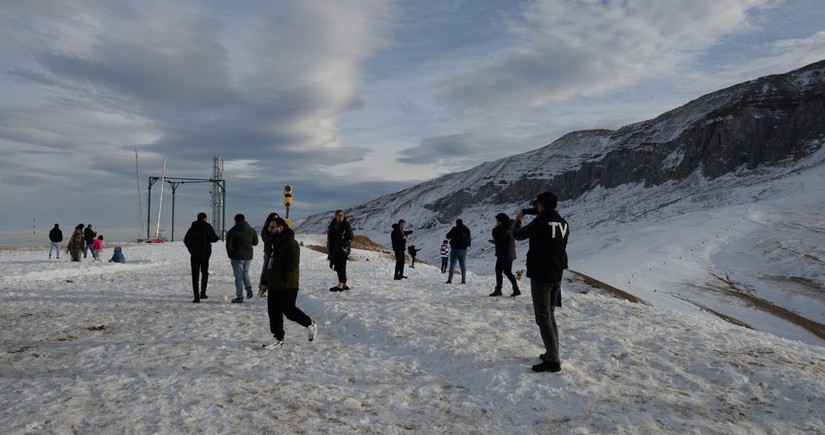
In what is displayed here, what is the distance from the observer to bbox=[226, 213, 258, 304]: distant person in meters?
13.8

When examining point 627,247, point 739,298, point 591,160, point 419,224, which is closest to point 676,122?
point 591,160

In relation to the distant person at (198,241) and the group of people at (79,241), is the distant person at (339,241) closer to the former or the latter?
the distant person at (198,241)

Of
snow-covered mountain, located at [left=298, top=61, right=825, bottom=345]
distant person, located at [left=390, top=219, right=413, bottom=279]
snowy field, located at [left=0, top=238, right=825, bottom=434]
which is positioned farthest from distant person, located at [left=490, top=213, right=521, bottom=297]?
snow-covered mountain, located at [left=298, top=61, right=825, bottom=345]

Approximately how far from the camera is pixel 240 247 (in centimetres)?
1382

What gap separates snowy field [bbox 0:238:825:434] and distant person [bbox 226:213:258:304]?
40.8 inches

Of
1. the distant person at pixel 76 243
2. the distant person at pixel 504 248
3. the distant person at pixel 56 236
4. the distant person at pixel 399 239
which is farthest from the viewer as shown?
the distant person at pixel 56 236

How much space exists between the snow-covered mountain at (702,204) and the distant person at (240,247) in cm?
2169

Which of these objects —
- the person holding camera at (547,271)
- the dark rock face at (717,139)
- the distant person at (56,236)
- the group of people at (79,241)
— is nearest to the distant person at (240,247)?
the person holding camera at (547,271)

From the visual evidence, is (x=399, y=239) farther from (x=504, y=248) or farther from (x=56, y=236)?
(x=56, y=236)

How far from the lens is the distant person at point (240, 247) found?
13766mm

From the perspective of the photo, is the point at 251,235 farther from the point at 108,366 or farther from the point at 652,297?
the point at 652,297

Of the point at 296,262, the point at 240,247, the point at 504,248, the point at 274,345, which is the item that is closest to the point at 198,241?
the point at 240,247

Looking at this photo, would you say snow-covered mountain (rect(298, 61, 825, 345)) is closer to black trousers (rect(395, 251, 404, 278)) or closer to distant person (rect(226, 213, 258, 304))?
black trousers (rect(395, 251, 404, 278))

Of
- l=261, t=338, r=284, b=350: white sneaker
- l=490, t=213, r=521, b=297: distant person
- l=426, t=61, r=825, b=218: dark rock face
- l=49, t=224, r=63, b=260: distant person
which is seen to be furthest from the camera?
l=426, t=61, r=825, b=218: dark rock face
